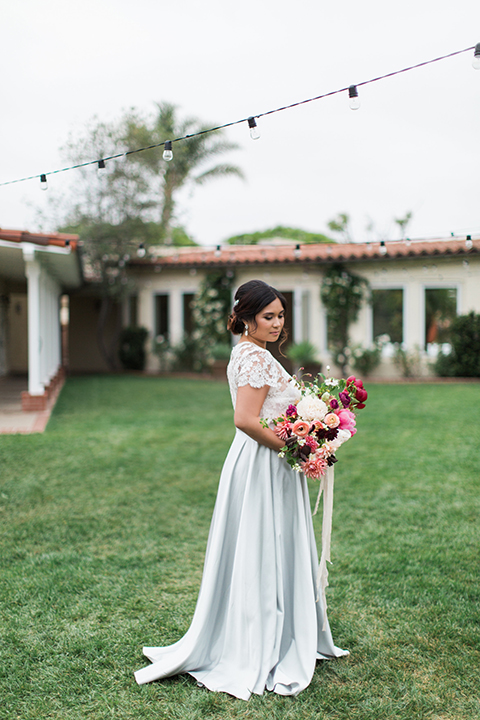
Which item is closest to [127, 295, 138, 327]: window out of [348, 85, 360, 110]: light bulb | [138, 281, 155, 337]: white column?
[138, 281, 155, 337]: white column

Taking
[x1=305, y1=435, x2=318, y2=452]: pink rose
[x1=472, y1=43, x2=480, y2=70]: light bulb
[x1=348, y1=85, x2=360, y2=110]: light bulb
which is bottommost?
[x1=305, y1=435, x2=318, y2=452]: pink rose

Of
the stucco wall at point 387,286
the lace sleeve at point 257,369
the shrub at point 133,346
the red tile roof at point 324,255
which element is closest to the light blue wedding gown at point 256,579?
the lace sleeve at point 257,369

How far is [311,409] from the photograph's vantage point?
84.0 inches

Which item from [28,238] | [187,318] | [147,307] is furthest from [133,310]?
[28,238]

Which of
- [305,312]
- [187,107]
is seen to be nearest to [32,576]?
[305,312]

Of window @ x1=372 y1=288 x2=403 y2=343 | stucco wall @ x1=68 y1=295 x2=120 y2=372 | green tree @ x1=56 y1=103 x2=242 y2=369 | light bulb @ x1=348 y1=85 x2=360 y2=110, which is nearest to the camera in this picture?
light bulb @ x1=348 y1=85 x2=360 y2=110

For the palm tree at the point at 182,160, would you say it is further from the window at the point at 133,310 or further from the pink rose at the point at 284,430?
the pink rose at the point at 284,430

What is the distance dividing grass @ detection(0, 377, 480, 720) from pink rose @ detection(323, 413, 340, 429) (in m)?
1.13

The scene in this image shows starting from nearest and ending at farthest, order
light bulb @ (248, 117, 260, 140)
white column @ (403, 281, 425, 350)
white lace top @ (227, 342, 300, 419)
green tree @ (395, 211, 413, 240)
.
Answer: white lace top @ (227, 342, 300, 419) → light bulb @ (248, 117, 260, 140) → white column @ (403, 281, 425, 350) → green tree @ (395, 211, 413, 240)

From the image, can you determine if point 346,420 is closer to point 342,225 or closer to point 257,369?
point 257,369

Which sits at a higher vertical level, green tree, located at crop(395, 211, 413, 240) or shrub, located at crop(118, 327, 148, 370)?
green tree, located at crop(395, 211, 413, 240)

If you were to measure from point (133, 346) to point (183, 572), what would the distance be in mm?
12719

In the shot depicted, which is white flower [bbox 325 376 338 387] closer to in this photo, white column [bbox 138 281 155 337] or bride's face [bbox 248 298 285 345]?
bride's face [bbox 248 298 285 345]

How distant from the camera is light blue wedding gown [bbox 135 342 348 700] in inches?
89.9
